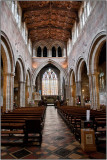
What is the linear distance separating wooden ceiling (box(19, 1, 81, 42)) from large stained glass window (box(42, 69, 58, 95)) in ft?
40.7

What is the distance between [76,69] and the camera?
17453mm

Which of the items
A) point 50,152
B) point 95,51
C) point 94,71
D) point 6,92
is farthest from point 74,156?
point 95,51

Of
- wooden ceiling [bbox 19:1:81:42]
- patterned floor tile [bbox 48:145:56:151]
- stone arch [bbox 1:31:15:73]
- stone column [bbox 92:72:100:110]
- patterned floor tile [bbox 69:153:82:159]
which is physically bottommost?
patterned floor tile [bbox 48:145:56:151]

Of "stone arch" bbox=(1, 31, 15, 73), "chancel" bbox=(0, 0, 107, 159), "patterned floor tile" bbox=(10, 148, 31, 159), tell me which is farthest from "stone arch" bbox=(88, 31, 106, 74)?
"patterned floor tile" bbox=(10, 148, 31, 159)

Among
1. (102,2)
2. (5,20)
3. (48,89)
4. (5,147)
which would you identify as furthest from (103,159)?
(48,89)

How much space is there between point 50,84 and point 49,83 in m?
0.40

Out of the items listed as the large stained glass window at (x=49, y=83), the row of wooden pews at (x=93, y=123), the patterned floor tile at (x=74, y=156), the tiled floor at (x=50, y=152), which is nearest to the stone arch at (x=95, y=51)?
the row of wooden pews at (x=93, y=123)

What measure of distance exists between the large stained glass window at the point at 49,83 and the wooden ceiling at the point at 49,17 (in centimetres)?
1241

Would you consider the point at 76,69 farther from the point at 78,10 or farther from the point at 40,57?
the point at 40,57

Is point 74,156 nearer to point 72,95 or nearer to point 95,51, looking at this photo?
point 95,51

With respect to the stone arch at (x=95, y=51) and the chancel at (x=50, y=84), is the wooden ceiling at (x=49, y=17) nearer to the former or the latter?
the chancel at (x=50, y=84)

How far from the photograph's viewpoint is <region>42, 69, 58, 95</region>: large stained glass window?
3340cm

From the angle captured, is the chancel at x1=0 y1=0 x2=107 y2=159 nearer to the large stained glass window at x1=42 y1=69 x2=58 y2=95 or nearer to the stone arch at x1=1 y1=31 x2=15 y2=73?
the stone arch at x1=1 y1=31 x2=15 y2=73

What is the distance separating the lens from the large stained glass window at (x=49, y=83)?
110 feet
